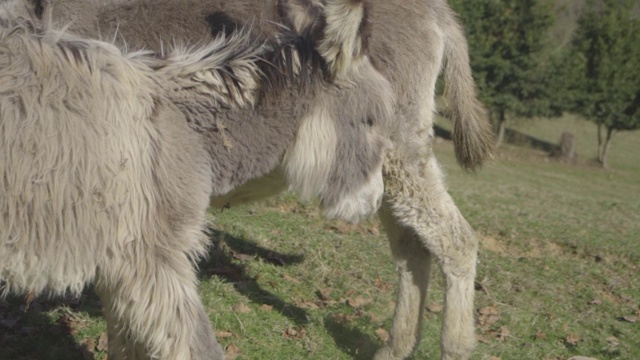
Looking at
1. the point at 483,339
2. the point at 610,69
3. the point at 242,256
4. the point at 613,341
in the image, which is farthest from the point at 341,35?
the point at 610,69

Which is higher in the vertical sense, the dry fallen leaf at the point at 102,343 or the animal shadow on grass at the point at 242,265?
the animal shadow on grass at the point at 242,265

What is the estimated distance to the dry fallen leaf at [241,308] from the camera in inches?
194

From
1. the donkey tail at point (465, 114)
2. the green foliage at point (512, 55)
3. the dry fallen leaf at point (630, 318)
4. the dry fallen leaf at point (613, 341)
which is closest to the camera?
the donkey tail at point (465, 114)

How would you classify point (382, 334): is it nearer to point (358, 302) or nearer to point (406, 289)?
point (358, 302)

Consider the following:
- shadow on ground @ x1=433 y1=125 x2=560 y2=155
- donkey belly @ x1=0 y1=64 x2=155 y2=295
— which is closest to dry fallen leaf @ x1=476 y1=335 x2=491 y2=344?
donkey belly @ x1=0 y1=64 x2=155 y2=295

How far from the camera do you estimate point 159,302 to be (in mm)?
2818

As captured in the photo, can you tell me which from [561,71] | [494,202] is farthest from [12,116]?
[561,71]

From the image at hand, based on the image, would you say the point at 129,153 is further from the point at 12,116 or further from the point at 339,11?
the point at 339,11

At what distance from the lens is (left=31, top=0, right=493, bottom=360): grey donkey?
13.6ft

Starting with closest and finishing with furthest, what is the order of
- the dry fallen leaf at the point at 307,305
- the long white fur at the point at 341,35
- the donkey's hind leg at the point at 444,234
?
the long white fur at the point at 341,35
the donkey's hind leg at the point at 444,234
the dry fallen leaf at the point at 307,305

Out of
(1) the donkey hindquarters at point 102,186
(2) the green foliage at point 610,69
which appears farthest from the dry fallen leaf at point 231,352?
Answer: (2) the green foliage at point 610,69

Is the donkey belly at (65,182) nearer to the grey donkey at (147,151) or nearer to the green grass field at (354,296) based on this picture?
the grey donkey at (147,151)

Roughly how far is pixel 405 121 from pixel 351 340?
1553mm

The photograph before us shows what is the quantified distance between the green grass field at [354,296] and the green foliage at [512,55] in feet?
68.7
